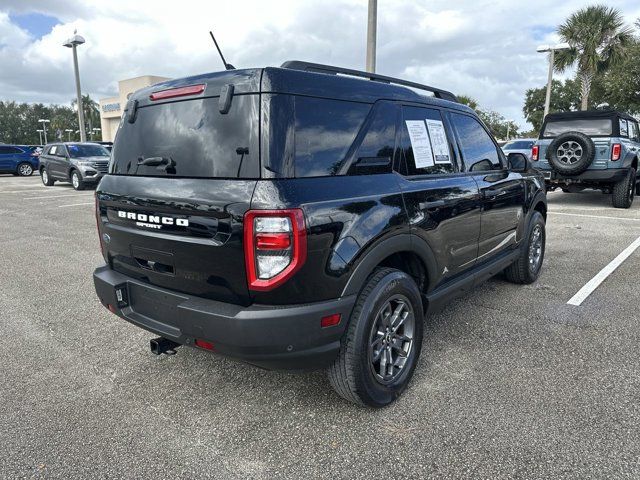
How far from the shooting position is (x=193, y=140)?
8.00 ft

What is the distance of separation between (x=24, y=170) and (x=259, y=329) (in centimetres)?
2665

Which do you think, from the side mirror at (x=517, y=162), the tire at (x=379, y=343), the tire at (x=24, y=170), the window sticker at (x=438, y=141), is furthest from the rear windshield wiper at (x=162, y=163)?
the tire at (x=24, y=170)

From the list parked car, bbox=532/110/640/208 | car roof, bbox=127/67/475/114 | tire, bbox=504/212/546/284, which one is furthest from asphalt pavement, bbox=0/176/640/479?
parked car, bbox=532/110/640/208

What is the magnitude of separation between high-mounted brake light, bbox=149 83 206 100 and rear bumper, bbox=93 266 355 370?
1069 millimetres

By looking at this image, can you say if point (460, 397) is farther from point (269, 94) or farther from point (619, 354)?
point (269, 94)

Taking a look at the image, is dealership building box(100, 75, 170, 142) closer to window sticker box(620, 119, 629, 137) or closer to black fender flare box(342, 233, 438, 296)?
window sticker box(620, 119, 629, 137)

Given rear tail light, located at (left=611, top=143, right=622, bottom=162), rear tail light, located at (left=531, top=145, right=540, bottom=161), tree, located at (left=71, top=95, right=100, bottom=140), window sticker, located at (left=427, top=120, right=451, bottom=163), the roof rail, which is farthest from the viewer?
tree, located at (left=71, top=95, right=100, bottom=140)

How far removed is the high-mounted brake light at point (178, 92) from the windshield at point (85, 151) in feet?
49.9

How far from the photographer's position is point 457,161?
3.46 m

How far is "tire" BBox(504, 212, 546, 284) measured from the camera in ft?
15.5

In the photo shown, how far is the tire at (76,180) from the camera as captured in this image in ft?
51.5

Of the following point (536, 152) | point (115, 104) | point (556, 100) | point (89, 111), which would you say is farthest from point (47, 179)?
point (89, 111)

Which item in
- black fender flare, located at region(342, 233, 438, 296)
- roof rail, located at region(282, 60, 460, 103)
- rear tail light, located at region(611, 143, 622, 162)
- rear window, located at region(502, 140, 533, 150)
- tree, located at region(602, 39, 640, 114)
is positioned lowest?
black fender flare, located at region(342, 233, 438, 296)

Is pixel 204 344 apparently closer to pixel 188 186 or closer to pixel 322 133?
pixel 188 186
